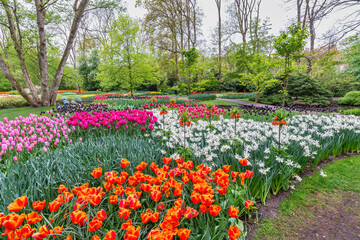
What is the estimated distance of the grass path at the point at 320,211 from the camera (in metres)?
1.48

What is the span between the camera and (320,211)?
5.79 ft

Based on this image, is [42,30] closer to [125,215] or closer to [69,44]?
[69,44]

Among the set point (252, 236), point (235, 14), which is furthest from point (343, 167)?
point (235, 14)

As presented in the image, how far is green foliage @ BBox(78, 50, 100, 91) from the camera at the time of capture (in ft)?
102

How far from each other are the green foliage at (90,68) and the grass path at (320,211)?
112ft

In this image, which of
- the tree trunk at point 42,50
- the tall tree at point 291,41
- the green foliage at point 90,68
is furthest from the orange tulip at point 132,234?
the green foliage at point 90,68

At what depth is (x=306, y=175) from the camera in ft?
8.21

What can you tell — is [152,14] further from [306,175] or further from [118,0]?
[306,175]

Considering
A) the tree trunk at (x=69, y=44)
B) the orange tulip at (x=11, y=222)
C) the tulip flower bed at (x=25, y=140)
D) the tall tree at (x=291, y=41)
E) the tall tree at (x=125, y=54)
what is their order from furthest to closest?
the tall tree at (x=125, y=54)
the tree trunk at (x=69, y=44)
the tall tree at (x=291, y=41)
the tulip flower bed at (x=25, y=140)
the orange tulip at (x=11, y=222)

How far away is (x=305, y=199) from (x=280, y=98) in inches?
435

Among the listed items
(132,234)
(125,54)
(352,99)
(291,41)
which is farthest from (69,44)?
(352,99)

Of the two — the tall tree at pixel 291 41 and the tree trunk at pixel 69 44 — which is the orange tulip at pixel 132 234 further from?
the tree trunk at pixel 69 44

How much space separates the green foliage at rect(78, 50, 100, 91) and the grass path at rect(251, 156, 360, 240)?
34.2 meters

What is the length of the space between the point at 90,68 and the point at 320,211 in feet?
120
